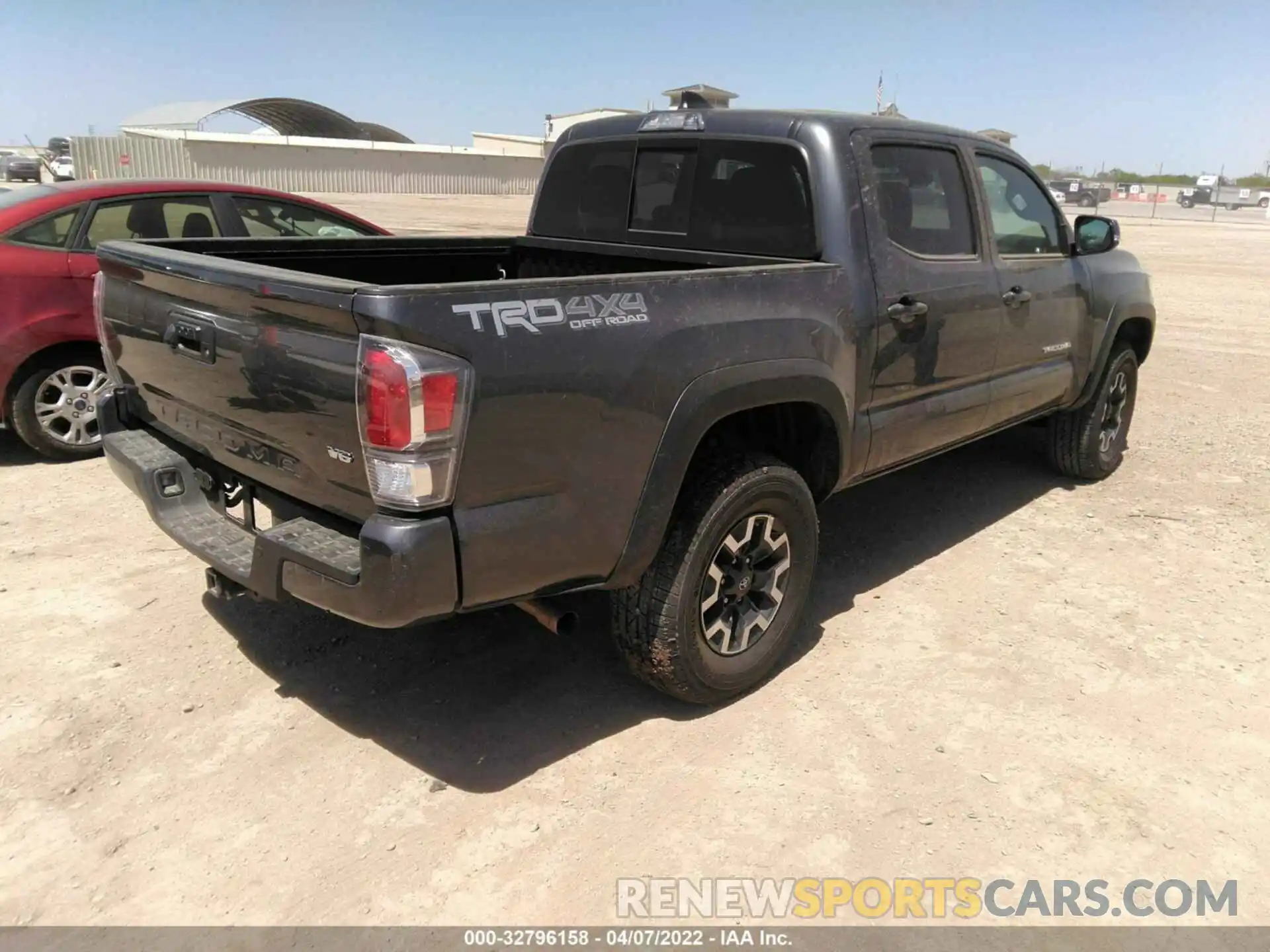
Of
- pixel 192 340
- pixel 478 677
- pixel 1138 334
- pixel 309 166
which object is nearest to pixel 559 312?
pixel 192 340

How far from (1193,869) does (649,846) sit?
153cm

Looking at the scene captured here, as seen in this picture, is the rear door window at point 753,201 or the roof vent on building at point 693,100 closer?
the rear door window at point 753,201

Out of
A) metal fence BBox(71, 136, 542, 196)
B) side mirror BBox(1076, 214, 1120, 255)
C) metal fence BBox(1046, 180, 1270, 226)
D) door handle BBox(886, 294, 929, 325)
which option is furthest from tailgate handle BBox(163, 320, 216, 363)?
metal fence BBox(1046, 180, 1270, 226)

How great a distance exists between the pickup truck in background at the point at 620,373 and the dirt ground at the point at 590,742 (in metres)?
0.44

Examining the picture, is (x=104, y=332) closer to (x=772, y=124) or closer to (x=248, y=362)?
(x=248, y=362)

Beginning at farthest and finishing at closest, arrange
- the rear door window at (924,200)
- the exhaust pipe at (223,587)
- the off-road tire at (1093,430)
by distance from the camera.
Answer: the off-road tire at (1093,430) < the rear door window at (924,200) < the exhaust pipe at (223,587)

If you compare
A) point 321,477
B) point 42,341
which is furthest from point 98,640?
point 42,341

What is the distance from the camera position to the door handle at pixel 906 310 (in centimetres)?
379

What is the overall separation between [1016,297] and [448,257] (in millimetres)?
2699

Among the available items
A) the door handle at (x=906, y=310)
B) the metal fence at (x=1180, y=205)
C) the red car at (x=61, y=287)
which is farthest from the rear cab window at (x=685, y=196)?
the metal fence at (x=1180, y=205)

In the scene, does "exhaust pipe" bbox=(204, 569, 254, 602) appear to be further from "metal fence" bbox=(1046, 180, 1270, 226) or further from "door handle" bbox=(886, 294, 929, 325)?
"metal fence" bbox=(1046, 180, 1270, 226)

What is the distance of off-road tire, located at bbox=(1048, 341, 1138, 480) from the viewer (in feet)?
18.8

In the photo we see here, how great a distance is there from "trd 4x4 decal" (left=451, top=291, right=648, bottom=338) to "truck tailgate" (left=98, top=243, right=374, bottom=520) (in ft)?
1.10

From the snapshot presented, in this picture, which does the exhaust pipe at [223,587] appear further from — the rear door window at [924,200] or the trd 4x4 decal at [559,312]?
the rear door window at [924,200]
